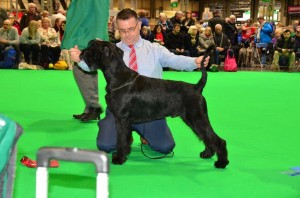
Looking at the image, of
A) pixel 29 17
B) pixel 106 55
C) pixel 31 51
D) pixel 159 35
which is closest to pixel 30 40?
pixel 31 51

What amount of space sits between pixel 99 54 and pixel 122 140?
0.65 metres

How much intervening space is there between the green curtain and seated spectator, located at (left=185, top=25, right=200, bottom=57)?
8.65 meters

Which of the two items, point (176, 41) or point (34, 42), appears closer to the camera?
point (34, 42)

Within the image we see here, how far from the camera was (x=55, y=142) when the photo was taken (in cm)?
395

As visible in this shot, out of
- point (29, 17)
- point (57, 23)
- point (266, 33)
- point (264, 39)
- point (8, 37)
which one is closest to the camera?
point (8, 37)

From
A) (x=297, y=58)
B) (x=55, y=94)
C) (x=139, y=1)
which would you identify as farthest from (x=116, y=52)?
(x=139, y=1)

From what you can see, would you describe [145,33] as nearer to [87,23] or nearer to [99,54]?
[87,23]

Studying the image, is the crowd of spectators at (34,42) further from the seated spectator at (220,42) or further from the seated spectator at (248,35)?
the seated spectator at (248,35)

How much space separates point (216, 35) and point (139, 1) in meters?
22.4

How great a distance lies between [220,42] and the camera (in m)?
13.8

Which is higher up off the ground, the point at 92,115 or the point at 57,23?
the point at 57,23

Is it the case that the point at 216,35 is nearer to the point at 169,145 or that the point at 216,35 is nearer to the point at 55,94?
the point at 55,94

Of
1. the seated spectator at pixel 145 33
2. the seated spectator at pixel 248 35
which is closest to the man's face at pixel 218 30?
the seated spectator at pixel 145 33

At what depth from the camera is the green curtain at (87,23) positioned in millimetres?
4672
